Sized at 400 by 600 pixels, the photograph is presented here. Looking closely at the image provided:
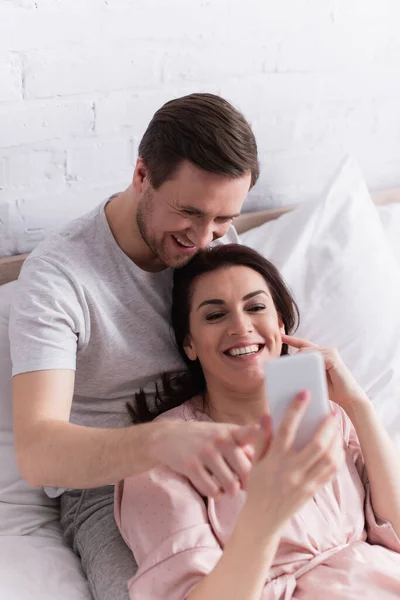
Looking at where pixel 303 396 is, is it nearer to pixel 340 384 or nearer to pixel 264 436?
pixel 264 436

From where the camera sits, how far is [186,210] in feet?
4.38

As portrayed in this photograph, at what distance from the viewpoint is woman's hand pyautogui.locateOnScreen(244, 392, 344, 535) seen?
3.11 ft

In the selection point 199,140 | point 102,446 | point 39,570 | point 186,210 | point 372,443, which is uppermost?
point 199,140

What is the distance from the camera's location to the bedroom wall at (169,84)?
1.61 meters

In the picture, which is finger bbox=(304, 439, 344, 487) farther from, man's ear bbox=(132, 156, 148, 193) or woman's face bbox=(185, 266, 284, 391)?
man's ear bbox=(132, 156, 148, 193)

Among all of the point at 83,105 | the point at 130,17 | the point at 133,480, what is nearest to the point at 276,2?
the point at 130,17

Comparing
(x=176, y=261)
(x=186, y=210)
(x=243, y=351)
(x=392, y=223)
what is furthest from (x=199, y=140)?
(x=392, y=223)

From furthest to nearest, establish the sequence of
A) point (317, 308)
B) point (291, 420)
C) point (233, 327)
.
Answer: point (317, 308) → point (233, 327) → point (291, 420)

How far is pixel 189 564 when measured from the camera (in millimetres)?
1174

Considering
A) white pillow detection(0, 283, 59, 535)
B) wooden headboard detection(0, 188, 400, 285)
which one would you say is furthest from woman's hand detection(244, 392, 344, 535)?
wooden headboard detection(0, 188, 400, 285)

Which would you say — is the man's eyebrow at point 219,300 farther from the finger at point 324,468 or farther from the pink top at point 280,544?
the finger at point 324,468

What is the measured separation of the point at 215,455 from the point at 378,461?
18.2 inches

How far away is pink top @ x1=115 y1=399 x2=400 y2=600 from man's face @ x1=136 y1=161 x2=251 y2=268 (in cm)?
39

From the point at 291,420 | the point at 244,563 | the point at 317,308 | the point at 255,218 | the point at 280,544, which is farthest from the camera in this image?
the point at 255,218
